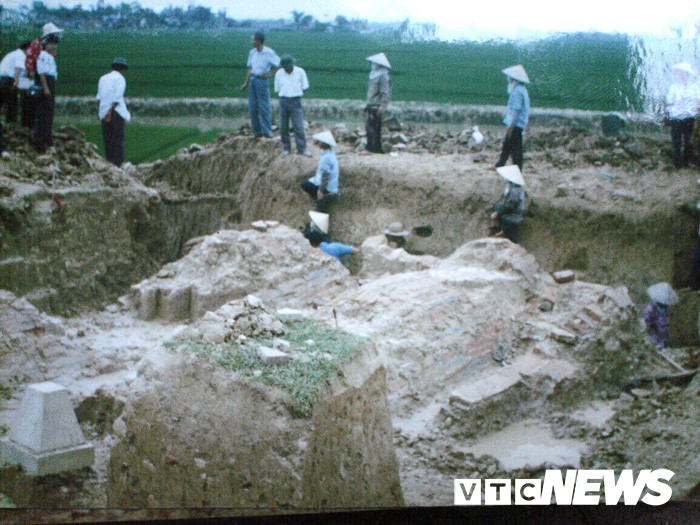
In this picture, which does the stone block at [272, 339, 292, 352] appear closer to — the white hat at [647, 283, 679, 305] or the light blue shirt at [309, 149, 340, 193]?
the light blue shirt at [309, 149, 340, 193]

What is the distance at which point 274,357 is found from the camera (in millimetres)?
3412

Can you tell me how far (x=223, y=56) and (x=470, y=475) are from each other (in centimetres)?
219

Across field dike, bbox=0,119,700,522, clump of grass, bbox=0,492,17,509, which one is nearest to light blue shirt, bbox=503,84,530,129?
field dike, bbox=0,119,700,522

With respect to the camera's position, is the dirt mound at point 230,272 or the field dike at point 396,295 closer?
the field dike at point 396,295

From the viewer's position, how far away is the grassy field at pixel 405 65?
3.92m

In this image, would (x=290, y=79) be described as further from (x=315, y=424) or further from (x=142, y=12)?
(x=315, y=424)

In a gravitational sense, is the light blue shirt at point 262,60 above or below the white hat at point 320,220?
above

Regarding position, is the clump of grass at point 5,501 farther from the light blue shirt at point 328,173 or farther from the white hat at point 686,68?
the white hat at point 686,68

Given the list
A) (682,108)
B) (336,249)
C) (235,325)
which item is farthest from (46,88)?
(682,108)

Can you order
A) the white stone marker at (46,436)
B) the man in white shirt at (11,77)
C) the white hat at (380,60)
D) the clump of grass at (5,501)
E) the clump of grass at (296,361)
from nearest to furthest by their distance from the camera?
the clump of grass at (296,361)
the white stone marker at (46,436)
the clump of grass at (5,501)
the man in white shirt at (11,77)
the white hat at (380,60)

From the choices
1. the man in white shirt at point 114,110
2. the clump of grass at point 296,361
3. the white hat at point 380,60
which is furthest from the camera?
the white hat at point 380,60

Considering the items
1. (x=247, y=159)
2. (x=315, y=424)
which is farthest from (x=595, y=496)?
(x=247, y=159)

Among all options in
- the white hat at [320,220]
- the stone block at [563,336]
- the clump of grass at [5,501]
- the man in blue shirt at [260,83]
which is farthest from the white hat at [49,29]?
the stone block at [563,336]

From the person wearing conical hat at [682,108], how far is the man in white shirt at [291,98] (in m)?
1.68
